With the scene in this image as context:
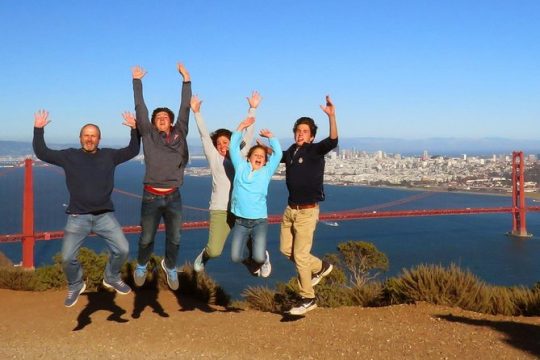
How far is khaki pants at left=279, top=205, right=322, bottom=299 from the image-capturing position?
11.5ft

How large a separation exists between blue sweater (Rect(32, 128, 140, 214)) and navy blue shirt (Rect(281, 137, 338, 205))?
109 centimetres

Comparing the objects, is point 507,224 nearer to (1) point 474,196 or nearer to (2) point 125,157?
(1) point 474,196

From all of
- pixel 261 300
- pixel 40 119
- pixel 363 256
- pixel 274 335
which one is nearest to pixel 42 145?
pixel 40 119

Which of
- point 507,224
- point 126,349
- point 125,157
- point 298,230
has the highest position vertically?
point 125,157

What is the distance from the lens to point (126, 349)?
326cm

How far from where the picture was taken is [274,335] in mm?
3445

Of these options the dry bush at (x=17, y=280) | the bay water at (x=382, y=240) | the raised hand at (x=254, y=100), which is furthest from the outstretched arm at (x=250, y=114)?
the bay water at (x=382, y=240)

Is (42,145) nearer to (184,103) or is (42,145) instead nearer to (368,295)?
(184,103)

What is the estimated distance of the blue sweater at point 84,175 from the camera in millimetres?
3143

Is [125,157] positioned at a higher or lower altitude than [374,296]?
higher

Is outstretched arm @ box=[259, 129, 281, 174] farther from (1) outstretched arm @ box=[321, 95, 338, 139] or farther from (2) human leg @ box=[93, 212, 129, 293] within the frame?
(2) human leg @ box=[93, 212, 129, 293]

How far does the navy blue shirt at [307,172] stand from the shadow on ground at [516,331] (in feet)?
4.55

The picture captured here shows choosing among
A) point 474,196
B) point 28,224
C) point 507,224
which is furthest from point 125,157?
point 474,196

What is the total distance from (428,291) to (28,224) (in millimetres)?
17502
